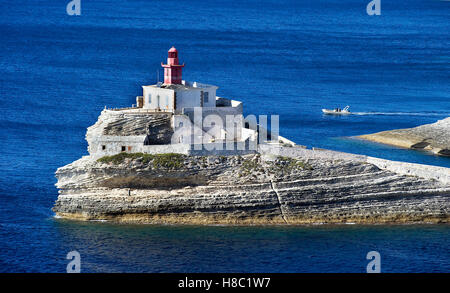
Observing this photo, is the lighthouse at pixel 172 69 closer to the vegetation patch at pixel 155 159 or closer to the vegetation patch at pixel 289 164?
the vegetation patch at pixel 155 159

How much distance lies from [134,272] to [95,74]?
83.4m

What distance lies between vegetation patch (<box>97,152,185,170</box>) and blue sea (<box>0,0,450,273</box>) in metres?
4.56

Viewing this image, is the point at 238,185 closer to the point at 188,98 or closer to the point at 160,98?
the point at 188,98

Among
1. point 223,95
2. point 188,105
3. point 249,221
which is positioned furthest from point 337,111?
point 249,221

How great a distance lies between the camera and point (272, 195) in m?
64.6

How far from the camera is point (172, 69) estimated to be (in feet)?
229

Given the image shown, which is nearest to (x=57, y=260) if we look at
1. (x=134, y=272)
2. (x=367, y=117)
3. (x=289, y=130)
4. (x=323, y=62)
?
(x=134, y=272)

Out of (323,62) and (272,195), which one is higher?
(323,62)

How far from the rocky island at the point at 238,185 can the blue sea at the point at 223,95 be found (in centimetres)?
135

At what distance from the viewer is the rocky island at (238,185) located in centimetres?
6450

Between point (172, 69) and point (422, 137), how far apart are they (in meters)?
36.3

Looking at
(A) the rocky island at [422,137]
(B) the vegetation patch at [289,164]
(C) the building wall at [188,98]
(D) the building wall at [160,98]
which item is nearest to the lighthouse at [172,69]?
(D) the building wall at [160,98]

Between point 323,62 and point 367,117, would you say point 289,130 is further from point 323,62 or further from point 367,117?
point 323,62
